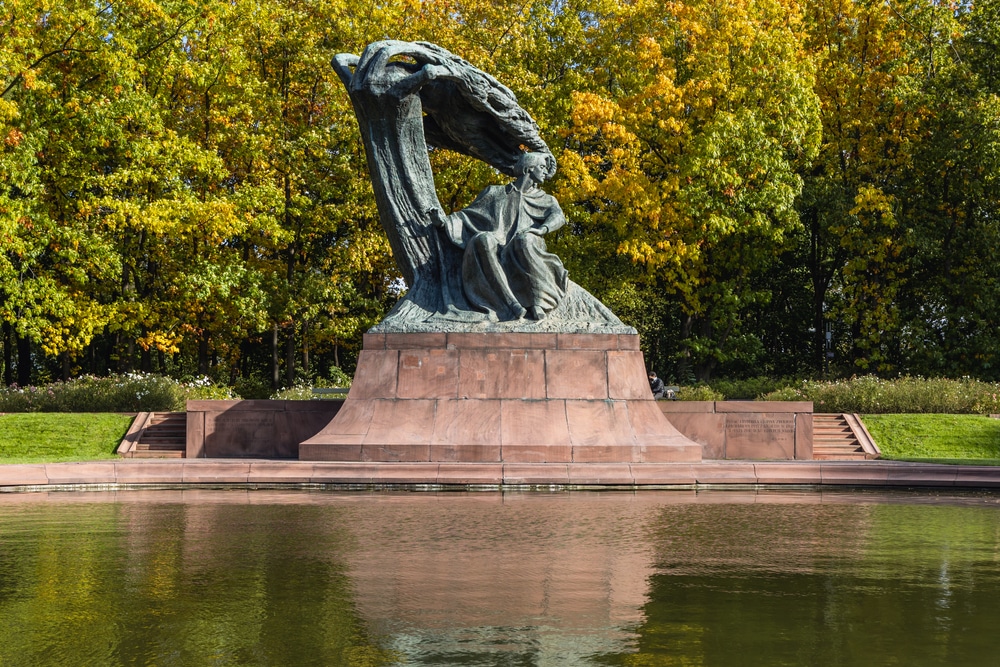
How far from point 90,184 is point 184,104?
570 cm

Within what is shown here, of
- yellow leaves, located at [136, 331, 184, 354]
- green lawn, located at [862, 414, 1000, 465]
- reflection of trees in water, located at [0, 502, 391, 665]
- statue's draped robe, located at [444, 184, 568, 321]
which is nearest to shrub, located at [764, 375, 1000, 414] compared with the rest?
green lawn, located at [862, 414, 1000, 465]

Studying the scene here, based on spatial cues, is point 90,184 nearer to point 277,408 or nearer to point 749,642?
point 277,408

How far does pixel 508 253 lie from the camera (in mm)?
18984

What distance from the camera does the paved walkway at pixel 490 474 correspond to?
49.1 feet

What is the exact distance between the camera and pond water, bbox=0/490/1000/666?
6.15m

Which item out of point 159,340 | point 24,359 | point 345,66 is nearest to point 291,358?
point 159,340

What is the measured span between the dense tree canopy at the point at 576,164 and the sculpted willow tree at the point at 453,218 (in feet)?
38.9

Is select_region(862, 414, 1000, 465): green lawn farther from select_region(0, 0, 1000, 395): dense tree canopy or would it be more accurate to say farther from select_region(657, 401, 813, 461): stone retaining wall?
select_region(0, 0, 1000, 395): dense tree canopy

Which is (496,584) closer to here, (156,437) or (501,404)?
(501,404)

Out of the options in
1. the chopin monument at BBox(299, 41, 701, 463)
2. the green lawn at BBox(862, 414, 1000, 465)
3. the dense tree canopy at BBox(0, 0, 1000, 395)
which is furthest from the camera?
the dense tree canopy at BBox(0, 0, 1000, 395)

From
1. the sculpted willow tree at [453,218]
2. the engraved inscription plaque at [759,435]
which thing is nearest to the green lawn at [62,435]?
the sculpted willow tree at [453,218]

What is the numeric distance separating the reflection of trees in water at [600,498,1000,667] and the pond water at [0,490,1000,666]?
3cm

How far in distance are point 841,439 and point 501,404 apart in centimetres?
679

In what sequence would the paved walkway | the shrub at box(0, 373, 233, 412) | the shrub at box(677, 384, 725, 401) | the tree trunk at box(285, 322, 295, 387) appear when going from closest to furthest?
the paved walkway
the shrub at box(0, 373, 233, 412)
the shrub at box(677, 384, 725, 401)
the tree trunk at box(285, 322, 295, 387)
